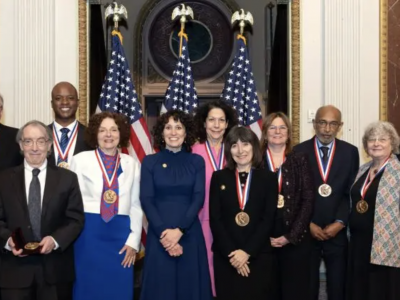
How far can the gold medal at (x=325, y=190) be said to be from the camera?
16.0 feet

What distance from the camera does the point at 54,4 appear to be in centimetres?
673

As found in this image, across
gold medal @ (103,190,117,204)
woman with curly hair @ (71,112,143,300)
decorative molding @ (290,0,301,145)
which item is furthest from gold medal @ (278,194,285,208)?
decorative molding @ (290,0,301,145)

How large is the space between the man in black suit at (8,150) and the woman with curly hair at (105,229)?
54 centimetres

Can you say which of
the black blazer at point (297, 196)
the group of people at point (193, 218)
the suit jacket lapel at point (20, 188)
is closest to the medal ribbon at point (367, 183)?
the group of people at point (193, 218)

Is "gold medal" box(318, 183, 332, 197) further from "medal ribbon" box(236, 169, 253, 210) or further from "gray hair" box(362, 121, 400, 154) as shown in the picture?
"medal ribbon" box(236, 169, 253, 210)

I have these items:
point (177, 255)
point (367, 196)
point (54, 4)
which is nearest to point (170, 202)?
point (177, 255)

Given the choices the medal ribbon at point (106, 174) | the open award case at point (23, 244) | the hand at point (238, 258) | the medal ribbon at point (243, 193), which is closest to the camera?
the open award case at point (23, 244)

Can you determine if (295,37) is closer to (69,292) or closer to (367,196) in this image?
(367,196)

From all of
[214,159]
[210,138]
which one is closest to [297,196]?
[214,159]

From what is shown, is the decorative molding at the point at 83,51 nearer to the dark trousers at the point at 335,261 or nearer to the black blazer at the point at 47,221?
the black blazer at the point at 47,221

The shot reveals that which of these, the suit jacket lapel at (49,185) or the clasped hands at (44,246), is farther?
the suit jacket lapel at (49,185)

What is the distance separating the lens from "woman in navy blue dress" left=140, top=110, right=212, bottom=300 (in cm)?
444

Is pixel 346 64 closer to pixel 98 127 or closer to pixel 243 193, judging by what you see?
pixel 243 193

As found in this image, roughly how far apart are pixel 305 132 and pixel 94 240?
3.09 metres
